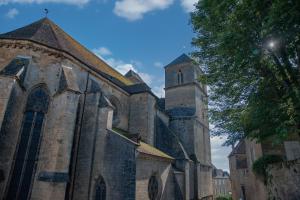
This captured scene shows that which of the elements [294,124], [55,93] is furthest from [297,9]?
[55,93]

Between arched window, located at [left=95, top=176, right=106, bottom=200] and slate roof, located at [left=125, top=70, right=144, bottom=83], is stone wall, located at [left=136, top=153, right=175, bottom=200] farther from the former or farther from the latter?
slate roof, located at [left=125, top=70, right=144, bottom=83]

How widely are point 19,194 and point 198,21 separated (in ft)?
37.6

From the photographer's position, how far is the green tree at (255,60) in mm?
6324

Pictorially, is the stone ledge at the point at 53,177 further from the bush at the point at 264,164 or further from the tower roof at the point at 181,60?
the tower roof at the point at 181,60

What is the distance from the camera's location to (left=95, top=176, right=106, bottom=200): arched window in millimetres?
11773

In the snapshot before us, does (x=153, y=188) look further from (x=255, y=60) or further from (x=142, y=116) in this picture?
(x=255, y=60)

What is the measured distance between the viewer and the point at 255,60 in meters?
7.46

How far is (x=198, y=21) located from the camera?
9531 millimetres

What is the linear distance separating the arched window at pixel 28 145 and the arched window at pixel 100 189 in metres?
3.34

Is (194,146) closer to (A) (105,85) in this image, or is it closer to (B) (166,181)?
(B) (166,181)

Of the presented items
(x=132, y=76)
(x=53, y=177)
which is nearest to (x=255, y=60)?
(x=53, y=177)

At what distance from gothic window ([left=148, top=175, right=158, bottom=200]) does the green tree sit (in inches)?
250

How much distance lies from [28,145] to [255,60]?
11.2 m

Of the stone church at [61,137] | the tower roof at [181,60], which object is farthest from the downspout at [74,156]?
the tower roof at [181,60]
